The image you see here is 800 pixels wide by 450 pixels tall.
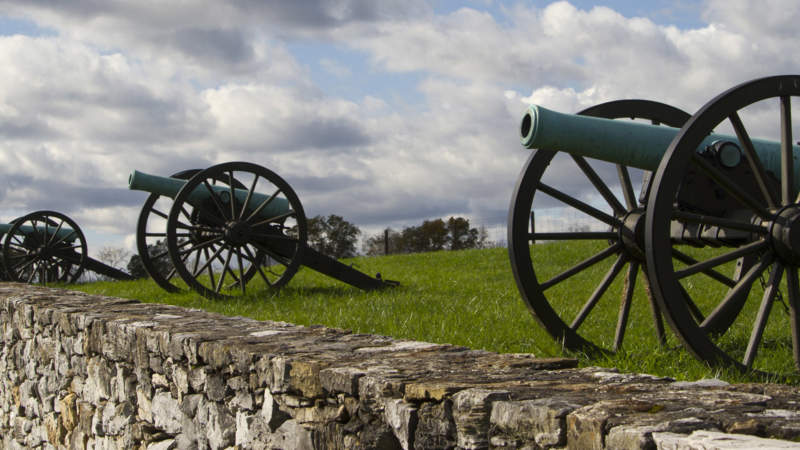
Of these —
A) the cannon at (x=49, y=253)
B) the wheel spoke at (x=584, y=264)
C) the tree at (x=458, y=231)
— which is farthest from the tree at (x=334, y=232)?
the wheel spoke at (x=584, y=264)

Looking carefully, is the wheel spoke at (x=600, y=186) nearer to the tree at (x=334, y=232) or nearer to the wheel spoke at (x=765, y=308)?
the wheel spoke at (x=765, y=308)

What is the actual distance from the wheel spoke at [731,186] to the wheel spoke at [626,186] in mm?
954

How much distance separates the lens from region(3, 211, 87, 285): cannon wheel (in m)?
16.2

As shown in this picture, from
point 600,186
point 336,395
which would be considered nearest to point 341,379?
point 336,395

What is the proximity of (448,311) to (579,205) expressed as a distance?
8.19 feet

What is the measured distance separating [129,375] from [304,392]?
222 centimetres

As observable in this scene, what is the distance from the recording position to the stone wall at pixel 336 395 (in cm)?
207

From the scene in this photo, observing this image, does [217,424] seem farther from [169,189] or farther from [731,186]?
[169,189]

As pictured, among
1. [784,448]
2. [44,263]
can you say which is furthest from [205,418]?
[44,263]

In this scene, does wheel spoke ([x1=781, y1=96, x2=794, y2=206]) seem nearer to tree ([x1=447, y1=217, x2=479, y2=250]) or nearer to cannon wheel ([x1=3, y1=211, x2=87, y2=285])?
cannon wheel ([x1=3, y1=211, x2=87, y2=285])

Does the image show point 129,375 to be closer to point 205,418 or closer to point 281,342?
point 205,418

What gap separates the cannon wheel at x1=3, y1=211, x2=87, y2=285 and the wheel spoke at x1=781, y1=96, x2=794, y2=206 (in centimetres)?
1435

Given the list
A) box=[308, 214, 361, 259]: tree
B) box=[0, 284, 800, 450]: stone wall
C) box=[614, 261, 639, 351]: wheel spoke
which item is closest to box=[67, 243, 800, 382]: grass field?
box=[614, 261, 639, 351]: wheel spoke

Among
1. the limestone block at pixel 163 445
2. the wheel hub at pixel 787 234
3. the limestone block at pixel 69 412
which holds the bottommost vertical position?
the limestone block at pixel 69 412
